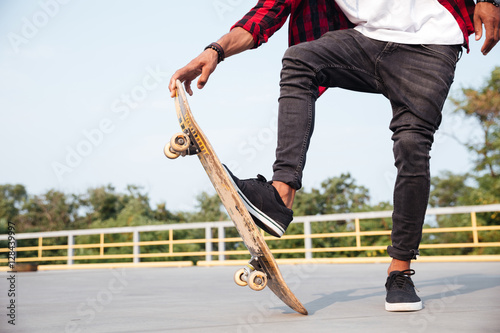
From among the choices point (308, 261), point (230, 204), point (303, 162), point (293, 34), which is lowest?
point (308, 261)

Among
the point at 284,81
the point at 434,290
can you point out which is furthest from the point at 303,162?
the point at 434,290

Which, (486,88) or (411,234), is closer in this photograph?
(411,234)

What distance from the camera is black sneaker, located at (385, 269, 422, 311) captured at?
5.44 ft

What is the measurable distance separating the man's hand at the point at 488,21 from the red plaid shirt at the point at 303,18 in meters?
0.05

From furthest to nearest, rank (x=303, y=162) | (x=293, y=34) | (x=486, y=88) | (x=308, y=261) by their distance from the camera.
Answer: (x=486, y=88) → (x=308, y=261) → (x=293, y=34) → (x=303, y=162)

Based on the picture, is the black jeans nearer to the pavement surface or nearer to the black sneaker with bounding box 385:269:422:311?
Result: the black sneaker with bounding box 385:269:422:311

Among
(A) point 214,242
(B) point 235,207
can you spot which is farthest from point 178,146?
(A) point 214,242

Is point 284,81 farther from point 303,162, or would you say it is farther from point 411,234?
point 411,234

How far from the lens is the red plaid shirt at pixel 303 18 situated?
74.7 inches

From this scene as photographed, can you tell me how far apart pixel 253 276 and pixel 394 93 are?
34.9 inches

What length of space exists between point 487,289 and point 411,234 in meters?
0.73

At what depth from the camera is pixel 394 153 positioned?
1863 mm

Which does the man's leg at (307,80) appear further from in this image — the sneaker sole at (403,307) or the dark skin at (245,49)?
the sneaker sole at (403,307)

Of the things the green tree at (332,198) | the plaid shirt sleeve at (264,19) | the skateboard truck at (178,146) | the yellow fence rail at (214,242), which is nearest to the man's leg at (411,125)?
the plaid shirt sleeve at (264,19)
